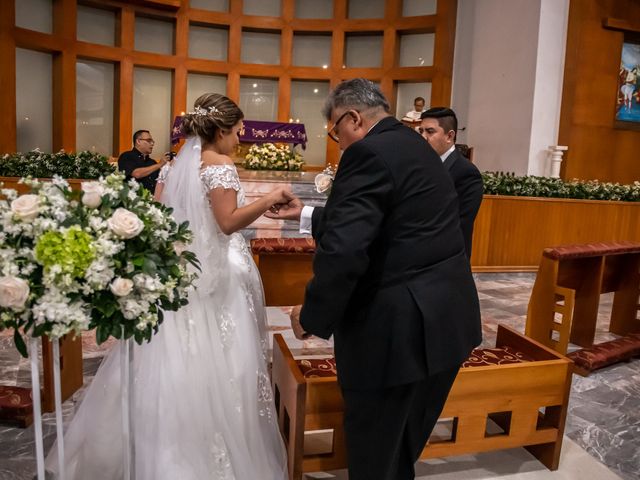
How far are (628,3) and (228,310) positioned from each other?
12.4m

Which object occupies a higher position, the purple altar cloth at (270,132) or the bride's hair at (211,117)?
the purple altar cloth at (270,132)

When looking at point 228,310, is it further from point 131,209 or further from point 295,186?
point 295,186

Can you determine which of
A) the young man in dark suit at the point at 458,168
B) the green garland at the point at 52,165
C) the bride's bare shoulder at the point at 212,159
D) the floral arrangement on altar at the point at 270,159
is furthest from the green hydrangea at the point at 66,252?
the floral arrangement on altar at the point at 270,159

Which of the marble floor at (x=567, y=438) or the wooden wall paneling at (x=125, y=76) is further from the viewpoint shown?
the wooden wall paneling at (x=125, y=76)

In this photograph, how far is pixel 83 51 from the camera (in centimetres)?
1189

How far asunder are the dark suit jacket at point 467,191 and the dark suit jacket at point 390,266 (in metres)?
1.53

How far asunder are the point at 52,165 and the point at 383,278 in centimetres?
640

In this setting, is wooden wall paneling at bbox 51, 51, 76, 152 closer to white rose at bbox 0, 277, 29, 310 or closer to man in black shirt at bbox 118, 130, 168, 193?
man in black shirt at bbox 118, 130, 168, 193

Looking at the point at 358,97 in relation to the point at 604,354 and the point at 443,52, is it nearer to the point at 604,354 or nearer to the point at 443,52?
the point at 604,354

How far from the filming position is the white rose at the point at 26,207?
1.50 metres

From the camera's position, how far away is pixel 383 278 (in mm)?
1798

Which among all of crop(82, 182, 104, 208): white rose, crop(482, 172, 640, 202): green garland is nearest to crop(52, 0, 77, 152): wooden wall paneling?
crop(482, 172, 640, 202): green garland

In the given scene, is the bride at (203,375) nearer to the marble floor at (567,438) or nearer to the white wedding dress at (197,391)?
the white wedding dress at (197,391)

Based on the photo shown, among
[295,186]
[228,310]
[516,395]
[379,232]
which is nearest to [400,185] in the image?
[379,232]
